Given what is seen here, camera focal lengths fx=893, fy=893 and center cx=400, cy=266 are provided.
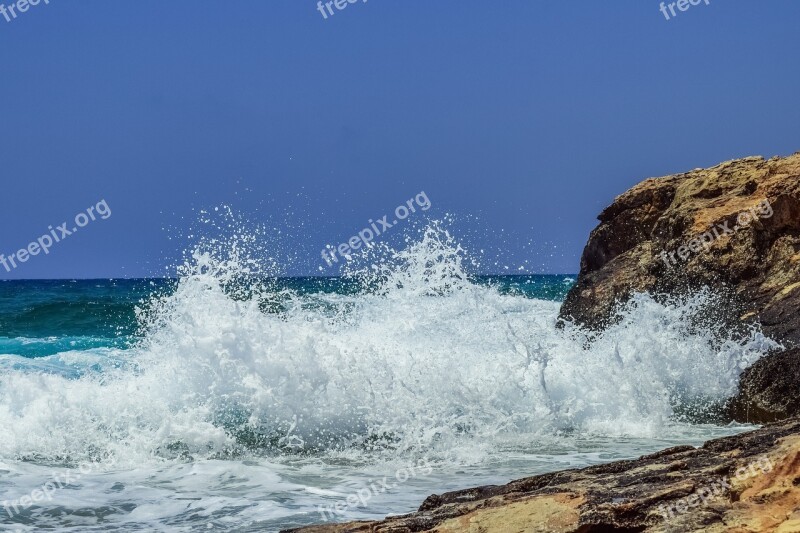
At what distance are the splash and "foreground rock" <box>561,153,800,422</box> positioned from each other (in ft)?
0.96

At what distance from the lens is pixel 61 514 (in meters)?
4.91

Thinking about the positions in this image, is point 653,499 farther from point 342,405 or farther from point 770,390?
point 770,390

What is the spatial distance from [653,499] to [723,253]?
6.33 metres

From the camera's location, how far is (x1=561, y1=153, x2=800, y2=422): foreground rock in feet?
24.2

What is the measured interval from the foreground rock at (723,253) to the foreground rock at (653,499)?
392 cm

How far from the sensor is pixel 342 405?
7.20 metres

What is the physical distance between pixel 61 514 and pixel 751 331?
5.80 meters

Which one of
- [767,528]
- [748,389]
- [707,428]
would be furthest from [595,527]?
[748,389]

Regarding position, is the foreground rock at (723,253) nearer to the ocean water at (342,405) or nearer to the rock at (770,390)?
→ the rock at (770,390)

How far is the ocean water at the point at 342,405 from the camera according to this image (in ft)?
17.3

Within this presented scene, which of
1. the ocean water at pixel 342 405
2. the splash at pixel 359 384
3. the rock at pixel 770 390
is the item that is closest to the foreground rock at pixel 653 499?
the ocean water at pixel 342 405

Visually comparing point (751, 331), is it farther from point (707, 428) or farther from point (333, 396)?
point (333, 396)

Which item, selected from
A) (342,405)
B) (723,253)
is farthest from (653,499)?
(723,253)

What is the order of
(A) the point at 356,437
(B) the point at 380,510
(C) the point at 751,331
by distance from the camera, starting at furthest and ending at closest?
(C) the point at 751,331 → (A) the point at 356,437 → (B) the point at 380,510
